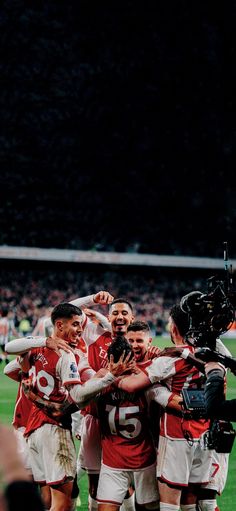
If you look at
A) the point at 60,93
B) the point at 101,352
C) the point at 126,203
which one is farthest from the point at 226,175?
the point at 101,352

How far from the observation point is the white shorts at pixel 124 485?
6.07 metres

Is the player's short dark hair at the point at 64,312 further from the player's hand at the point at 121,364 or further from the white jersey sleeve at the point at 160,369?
the player's hand at the point at 121,364

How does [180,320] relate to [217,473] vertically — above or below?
above

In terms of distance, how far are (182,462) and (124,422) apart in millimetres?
544

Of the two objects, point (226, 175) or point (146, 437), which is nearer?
Result: point (146, 437)

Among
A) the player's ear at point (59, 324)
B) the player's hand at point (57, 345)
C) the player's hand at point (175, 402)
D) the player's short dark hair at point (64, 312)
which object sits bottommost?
the player's hand at point (175, 402)

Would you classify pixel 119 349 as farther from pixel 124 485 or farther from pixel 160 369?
pixel 124 485

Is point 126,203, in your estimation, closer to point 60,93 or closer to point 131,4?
point 60,93

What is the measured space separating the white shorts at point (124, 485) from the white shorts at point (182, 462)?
0.11 m

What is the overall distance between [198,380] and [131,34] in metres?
56.2

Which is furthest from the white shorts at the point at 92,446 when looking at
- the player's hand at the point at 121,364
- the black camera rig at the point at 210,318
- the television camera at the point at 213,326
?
the black camera rig at the point at 210,318

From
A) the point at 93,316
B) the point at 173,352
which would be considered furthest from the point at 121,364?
the point at 93,316

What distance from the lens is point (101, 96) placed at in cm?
6075

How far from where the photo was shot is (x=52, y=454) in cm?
634
